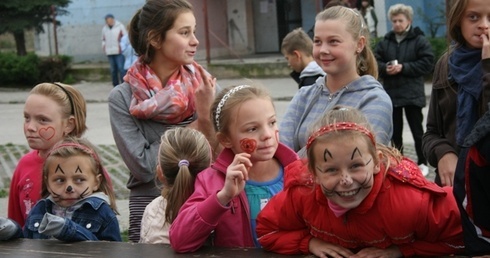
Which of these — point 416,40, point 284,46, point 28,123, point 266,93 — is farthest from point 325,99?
point 416,40

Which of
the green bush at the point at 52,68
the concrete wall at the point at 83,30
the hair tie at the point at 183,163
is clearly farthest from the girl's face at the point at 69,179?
the concrete wall at the point at 83,30

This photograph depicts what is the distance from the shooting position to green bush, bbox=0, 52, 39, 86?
2297cm

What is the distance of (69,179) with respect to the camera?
3590mm

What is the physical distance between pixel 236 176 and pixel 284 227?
0.22 metres

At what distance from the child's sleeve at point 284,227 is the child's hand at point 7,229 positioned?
111cm

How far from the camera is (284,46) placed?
702 cm

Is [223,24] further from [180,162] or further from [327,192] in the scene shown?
[327,192]

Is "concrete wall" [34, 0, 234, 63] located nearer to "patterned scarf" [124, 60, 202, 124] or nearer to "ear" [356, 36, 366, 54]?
"patterned scarf" [124, 60, 202, 124]

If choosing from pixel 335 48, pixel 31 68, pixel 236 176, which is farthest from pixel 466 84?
pixel 31 68

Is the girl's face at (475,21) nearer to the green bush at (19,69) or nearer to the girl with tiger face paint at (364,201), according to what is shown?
the girl with tiger face paint at (364,201)

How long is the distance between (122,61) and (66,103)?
641 inches

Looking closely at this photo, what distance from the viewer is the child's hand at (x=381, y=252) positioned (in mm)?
2494

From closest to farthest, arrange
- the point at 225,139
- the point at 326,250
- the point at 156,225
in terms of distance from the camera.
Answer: the point at 326,250, the point at 225,139, the point at 156,225

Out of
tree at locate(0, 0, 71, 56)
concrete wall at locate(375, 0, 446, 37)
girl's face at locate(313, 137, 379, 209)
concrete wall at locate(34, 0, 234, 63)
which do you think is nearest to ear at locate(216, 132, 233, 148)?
girl's face at locate(313, 137, 379, 209)
